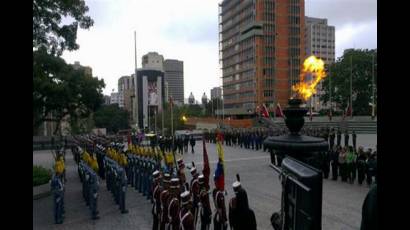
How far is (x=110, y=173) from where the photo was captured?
14211mm

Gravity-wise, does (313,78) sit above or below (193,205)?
above

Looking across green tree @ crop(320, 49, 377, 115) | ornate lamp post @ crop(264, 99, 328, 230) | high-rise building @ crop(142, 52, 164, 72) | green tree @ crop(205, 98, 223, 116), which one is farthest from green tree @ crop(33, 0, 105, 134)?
high-rise building @ crop(142, 52, 164, 72)

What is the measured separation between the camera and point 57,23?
15.5m

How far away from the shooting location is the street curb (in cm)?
1441

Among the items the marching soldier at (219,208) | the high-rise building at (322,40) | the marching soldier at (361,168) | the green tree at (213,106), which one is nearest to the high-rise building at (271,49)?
the green tree at (213,106)

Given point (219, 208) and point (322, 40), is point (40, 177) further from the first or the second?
point (322, 40)

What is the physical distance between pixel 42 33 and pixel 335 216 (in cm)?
1415

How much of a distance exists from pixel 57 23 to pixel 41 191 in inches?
294

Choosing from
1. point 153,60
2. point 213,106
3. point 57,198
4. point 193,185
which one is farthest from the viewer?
point 153,60

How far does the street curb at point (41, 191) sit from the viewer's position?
14414 millimetres

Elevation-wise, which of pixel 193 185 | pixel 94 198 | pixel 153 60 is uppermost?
pixel 153 60

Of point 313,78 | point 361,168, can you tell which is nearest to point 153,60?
point 361,168
